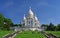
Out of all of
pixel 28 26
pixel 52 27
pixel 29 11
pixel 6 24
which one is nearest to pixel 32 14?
pixel 29 11

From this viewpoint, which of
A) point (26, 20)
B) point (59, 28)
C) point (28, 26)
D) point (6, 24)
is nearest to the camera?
point (59, 28)

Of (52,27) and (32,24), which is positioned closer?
(52,27)

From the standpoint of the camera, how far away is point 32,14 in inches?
5463

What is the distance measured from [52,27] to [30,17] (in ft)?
117

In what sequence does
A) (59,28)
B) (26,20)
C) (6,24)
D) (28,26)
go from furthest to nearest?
(26,20)
(28,26)
(6,24)
(59,28)

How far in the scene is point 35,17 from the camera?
144 metres

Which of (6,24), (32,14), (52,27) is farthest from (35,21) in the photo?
(52,27)

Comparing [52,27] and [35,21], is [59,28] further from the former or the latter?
[35,21]

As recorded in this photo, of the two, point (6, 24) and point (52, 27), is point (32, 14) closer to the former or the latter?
point (6, 24)

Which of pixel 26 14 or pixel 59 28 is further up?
pixel 26 14

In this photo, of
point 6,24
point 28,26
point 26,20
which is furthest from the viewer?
point 26,20

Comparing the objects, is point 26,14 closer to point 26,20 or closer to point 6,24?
point 26,20

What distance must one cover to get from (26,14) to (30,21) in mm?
6924

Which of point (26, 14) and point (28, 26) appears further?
point (26, 14)
